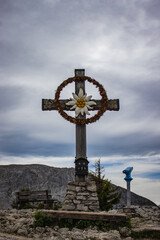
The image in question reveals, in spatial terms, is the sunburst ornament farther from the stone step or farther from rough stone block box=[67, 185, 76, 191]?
the stone step

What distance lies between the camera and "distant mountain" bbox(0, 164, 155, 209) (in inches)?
777

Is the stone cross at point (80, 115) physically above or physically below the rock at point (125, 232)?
above

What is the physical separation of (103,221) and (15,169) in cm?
1445

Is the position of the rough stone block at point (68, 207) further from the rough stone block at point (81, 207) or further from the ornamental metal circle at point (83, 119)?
the ornamental metal circle at point (83, 119)

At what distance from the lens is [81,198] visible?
363 inches

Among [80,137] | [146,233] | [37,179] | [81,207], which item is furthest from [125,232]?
[37,179]

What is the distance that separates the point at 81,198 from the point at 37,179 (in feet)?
39.9

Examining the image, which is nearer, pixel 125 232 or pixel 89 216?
pixel 125 232

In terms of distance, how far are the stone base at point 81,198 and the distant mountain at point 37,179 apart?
10248 mm

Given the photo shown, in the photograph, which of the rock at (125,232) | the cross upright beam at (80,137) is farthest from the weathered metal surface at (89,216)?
the cross upright beam at (80,137)

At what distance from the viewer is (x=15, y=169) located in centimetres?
2097

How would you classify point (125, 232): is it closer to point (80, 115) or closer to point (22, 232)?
point (22, 232)

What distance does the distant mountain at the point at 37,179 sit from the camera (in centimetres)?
1973

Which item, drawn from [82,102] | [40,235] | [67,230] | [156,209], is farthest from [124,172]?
[40,235]
